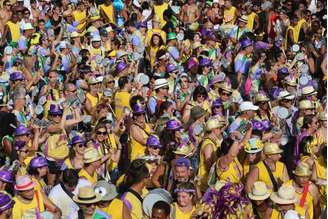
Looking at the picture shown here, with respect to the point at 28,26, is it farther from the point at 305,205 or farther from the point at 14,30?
the point at 305,205

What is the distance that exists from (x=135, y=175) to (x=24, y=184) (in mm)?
1034

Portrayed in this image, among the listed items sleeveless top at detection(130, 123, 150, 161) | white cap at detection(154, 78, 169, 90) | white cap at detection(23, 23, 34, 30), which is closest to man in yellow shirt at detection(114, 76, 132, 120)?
white cap at detection(154, 78, 169, 90)

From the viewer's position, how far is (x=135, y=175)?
773cm

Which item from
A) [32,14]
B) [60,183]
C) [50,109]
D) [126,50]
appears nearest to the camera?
[60,183]

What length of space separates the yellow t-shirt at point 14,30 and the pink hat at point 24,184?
25.2 ft

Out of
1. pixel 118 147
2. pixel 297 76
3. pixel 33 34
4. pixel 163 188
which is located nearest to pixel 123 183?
pixel 163 188

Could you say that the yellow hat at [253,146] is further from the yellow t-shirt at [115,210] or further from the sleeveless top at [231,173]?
the yellow t-shirt at [115,210]

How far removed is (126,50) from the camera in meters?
13.7

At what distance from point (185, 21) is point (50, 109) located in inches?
269

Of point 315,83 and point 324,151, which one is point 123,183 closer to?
point 324,151

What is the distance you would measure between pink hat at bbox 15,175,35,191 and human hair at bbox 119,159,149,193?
2.90 feet

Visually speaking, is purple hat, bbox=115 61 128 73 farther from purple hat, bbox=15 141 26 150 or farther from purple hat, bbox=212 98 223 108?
purple hat, bbox=15 141 26 150

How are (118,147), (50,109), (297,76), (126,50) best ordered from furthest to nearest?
(126,50), (297,76), (50,109), (118,147)

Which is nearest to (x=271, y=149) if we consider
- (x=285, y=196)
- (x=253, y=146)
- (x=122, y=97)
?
(x=253, y=146)
